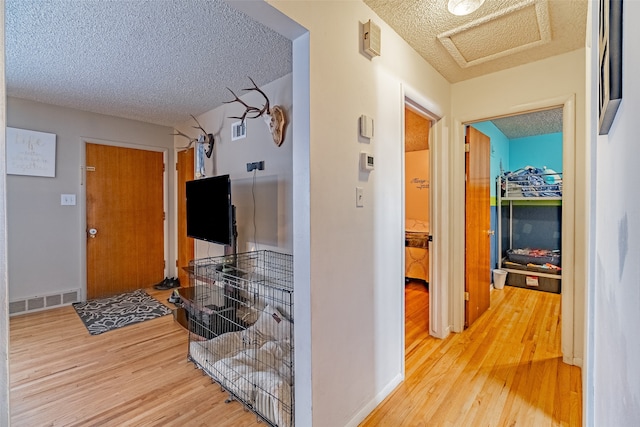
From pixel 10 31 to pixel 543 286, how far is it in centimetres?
610

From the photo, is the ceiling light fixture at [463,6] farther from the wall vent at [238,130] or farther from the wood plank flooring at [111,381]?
the wood plank flooring at [111,381]

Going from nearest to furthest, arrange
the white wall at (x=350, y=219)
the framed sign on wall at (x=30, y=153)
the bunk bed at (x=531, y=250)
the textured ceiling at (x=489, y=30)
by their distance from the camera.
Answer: the white wall at (x=350, y=219) → the textured ceiling at (x=489, y=30) → the framed sign on wall at (x=30, y=153) → the bunk bed at (x=531, y=250)

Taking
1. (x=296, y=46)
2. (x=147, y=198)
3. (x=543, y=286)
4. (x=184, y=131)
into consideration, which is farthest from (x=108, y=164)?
(x=543, y=286)

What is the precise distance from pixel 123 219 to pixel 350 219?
3885mm

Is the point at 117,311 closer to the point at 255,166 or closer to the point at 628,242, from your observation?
the point at 255,166

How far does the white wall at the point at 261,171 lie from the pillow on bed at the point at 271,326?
1.96ft

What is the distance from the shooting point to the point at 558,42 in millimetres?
2105

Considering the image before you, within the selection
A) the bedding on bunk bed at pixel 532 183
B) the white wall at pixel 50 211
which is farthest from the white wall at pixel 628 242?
the white wall at pixel 50 211

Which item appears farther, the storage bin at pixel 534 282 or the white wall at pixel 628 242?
the storage bin at pixel 534 282

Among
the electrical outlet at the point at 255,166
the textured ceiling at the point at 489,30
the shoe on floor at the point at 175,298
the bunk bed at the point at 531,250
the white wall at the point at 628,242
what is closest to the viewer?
the white wall at the point at 628,242

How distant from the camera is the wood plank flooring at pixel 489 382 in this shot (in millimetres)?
1714

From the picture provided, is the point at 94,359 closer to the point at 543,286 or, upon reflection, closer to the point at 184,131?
the point at 184,131

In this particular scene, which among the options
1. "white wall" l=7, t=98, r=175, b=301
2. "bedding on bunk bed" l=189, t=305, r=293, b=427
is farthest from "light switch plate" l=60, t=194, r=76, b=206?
"bedding on bunk bed" l=189, t=305, r=293, b=427

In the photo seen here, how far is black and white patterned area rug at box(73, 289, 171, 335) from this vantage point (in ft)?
9.96
